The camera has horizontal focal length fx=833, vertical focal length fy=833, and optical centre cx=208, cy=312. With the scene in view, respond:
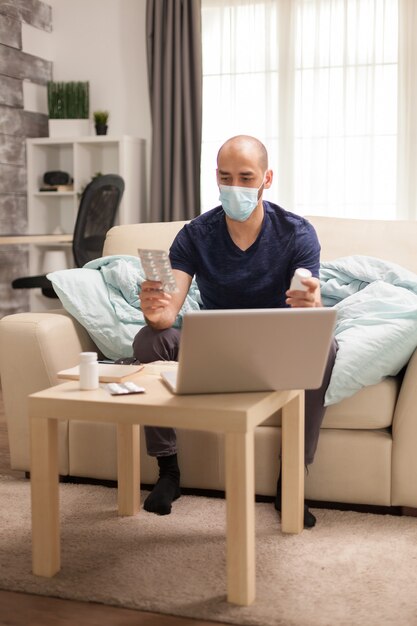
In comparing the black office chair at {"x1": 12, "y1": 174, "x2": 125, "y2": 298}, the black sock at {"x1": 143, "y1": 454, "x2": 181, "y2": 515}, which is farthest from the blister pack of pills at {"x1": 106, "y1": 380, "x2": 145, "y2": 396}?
the black office chair at {"x1": 12, "y1": 174, "x2": 125, "y2": 298}

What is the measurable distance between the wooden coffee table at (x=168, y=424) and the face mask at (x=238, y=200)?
0.55 m

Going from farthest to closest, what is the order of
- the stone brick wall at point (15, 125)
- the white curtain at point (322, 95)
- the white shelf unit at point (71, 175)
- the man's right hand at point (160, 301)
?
the white shelf unit at point (71, 175), the stone brick wall at point (15, 125), the white curtain at point (322, 95), the man's right hand at point (160, 301)

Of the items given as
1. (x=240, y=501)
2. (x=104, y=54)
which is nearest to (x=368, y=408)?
(x=240, y=501)

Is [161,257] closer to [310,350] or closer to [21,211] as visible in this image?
[310,350]

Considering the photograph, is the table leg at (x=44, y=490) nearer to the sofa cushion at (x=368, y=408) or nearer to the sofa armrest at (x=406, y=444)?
the sofa cushion at (x=368, y=408)

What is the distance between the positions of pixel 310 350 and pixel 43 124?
3.98m

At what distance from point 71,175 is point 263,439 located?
11.1ft

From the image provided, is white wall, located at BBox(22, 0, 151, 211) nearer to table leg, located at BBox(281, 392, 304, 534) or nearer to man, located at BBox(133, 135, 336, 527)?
man, located at BBox(133, 135, 336, 527)

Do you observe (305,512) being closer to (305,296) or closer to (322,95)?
(305,296)

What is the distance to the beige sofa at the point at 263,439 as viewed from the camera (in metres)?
A: 2.22

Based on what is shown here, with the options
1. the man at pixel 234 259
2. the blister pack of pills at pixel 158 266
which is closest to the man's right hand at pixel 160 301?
the man at pixel 234 259

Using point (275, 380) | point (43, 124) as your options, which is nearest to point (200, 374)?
point (275, 380)

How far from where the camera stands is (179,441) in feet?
7.76

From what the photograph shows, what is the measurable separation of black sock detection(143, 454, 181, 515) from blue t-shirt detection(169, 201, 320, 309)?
0.47m
